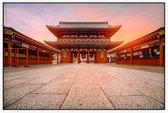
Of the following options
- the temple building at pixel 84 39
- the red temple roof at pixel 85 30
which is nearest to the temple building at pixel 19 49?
the temple building at pixel 84 39

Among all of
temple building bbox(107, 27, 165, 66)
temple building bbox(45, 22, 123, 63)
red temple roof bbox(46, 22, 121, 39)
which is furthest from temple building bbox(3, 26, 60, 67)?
temple building bbox(107, 27, 165, 66)

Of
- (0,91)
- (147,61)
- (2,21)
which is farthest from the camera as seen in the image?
(147,61)

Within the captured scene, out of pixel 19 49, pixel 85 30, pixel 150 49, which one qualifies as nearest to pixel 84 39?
pixel 85 30

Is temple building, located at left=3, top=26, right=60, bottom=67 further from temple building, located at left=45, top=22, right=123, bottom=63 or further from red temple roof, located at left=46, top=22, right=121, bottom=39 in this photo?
red temple roof, located at left=46, top=22, right=121, bottom=39

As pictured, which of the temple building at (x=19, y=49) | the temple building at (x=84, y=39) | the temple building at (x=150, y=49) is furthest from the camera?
the temple building at (x=84, y=39)

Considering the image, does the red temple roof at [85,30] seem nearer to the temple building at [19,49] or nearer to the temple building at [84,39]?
the temple building at [84,39]

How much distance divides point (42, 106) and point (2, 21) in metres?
1.59

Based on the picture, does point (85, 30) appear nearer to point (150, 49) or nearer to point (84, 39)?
point (84, 39)

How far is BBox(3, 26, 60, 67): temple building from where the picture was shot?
750cm

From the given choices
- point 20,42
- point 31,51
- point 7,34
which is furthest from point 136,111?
point 31,51

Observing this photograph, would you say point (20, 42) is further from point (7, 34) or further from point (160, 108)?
point (160, 108)

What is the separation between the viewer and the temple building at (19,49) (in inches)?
295

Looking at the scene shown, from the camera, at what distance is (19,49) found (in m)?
9.53

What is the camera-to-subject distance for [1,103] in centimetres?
141
